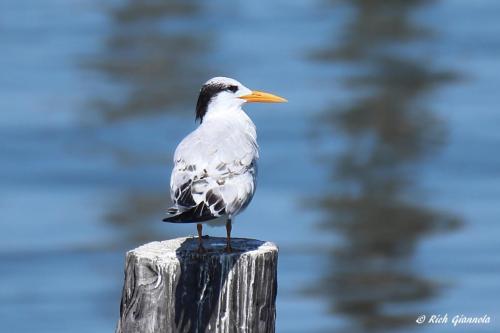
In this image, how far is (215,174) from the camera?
20.2 ft

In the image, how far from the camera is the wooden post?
532cm

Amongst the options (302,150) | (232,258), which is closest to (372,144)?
(302,150)

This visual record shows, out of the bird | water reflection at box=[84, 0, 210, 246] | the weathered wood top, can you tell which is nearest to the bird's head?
the bird

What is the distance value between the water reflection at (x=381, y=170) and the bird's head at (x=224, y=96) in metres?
3.57

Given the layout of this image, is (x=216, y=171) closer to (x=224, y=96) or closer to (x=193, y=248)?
(x=193, y=248)

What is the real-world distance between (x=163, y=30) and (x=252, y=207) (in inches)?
325

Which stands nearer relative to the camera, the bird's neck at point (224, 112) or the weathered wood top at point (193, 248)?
the weathered wood top at point (193, 248)

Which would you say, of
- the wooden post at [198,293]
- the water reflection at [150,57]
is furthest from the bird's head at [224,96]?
the water reflection at [150,57]

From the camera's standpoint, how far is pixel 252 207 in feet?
40.7

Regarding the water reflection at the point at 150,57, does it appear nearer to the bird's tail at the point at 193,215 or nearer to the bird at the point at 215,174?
the bird at the point at 215,174

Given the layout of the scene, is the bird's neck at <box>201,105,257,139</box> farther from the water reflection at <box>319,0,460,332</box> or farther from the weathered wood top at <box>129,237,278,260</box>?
the water reflection at <box>319,0,460,332</box>

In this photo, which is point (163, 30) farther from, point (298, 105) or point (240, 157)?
point (240, 157)

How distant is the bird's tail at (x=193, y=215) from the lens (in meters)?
5.68

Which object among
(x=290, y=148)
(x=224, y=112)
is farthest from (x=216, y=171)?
(x=290, y=148)
